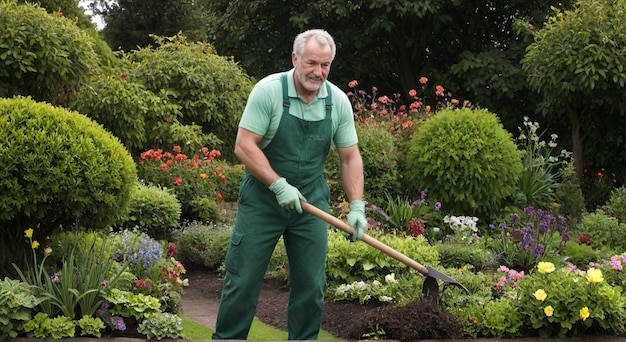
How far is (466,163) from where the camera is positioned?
8719 mm

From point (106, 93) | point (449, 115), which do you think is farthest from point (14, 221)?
point (449, 115)

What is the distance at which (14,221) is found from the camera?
16.2 ft

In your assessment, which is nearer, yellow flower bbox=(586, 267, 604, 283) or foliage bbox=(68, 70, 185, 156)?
yellow flower bbox=(586, 267, 604, 283)

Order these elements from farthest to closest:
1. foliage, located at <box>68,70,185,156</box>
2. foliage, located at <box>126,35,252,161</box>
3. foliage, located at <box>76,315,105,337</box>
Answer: foliage, located at <box>126,35,252,161</box> → foliage, located at <box>68,70,185,156</box> → foliage, located at <box>76,315,105,337</box>

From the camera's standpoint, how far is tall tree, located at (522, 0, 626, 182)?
33.8ft

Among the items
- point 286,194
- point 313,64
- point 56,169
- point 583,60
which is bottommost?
point 56,169

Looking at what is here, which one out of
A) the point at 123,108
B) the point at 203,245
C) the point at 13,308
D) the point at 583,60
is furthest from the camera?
the point at 583,60

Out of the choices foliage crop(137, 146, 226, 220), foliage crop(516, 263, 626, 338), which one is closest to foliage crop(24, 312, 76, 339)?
foliage crop(516, 263, 626, 338)

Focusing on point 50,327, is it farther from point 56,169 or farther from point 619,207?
point 619,207

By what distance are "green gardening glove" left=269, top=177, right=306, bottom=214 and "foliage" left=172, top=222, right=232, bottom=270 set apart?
3.46 m

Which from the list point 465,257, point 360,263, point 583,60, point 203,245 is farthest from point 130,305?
point 583,60

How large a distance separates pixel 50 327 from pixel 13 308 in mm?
218

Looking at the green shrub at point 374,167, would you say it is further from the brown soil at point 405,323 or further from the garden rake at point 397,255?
the garden rake at point 397,255

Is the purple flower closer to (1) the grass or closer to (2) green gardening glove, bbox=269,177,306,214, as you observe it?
(1) the grass
